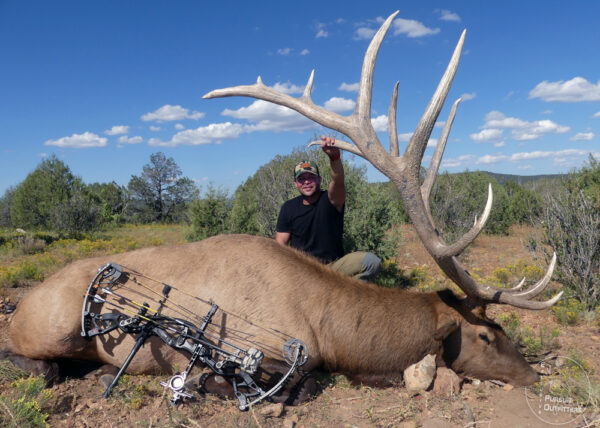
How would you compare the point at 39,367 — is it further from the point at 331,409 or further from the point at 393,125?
the point at 393,125

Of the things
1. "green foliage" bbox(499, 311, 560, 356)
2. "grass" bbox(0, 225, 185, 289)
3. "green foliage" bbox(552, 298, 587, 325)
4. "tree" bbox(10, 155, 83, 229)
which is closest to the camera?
"green foliage" bbox(499, 311, 560, 356)

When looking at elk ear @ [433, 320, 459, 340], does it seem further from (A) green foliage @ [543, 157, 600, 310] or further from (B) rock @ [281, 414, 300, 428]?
(A) green foliage @ [543, 157, 600, 310]

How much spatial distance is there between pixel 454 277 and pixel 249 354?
70.7 inches

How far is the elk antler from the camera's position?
3.06 metres

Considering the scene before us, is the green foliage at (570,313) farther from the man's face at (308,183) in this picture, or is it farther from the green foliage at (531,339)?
the man's face at (308,183)

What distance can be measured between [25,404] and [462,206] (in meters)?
15.1

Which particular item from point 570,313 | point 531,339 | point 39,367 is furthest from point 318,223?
point 570,313

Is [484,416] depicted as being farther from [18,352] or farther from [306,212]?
[18,352]

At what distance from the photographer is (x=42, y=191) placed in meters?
24.0

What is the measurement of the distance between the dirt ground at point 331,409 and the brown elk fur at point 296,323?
17 cm

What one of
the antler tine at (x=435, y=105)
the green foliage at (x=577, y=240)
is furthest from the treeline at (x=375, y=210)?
the antler tine at (x=435, y=105)

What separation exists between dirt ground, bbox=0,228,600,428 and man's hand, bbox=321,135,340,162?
7.04ft

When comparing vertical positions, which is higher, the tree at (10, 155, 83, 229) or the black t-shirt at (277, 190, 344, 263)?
the tree at (10, 155, 83, 229)

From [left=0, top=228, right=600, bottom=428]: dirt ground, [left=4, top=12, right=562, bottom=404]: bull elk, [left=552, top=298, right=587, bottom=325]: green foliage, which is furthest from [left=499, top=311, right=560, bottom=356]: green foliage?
[left=4, top=12, right=562, bottom=404]: bull elk
